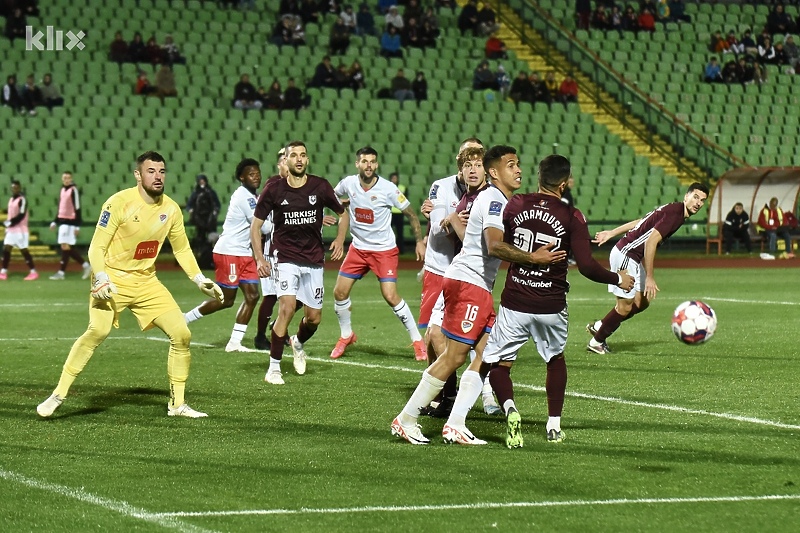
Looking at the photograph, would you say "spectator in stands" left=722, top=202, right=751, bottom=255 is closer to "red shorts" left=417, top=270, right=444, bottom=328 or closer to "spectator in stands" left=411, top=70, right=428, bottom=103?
"spectator in stands" left=411, top=70, right=428, bottom=103

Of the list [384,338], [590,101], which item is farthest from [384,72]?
[384,338]

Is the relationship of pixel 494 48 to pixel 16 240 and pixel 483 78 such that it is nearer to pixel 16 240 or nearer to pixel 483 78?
pixel 483 78

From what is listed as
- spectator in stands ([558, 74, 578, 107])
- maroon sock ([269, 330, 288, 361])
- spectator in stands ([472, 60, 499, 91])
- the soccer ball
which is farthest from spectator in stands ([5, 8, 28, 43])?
the soccer ball

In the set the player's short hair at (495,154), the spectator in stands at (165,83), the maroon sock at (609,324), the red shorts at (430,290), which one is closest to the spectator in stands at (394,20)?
the spectator in stands at (165,83)

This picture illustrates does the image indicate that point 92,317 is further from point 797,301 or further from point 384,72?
point 384,72

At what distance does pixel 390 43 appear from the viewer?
120ft

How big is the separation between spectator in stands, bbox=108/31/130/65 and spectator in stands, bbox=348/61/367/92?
6174mm

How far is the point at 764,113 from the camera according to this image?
128 ft

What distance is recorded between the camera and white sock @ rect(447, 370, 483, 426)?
26.7 ft

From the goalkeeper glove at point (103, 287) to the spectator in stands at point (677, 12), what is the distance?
3500cm

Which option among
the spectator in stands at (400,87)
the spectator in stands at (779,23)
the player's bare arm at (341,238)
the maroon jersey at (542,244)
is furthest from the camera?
the spectator in stands at (779,23)

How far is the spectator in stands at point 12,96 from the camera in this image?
31.6m

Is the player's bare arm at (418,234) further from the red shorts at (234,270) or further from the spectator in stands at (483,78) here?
the spectator in stands at (483,78)

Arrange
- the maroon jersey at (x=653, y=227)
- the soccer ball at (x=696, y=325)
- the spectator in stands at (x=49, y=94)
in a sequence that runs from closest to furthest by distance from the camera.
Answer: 1. the soccer ball at (x=696, y=325)
2. the maroon jersey at (x=653, y=227)
3. the spectator in stands at (x=49, y=94)
